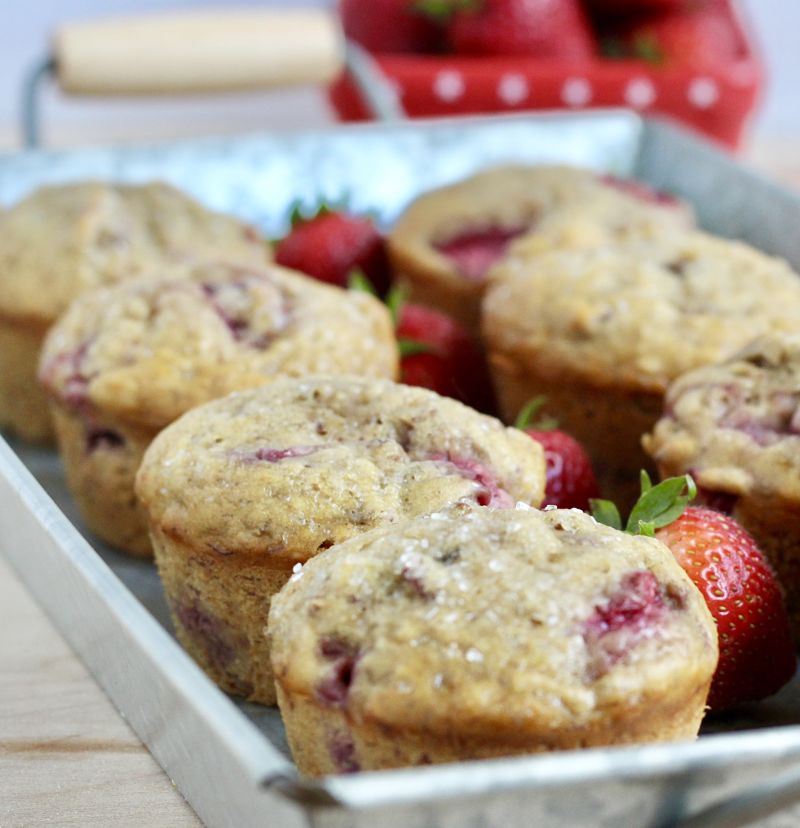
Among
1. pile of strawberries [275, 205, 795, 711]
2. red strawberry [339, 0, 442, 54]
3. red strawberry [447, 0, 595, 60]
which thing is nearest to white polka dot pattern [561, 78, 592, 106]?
red strawberry [447, 0, 595, 60]

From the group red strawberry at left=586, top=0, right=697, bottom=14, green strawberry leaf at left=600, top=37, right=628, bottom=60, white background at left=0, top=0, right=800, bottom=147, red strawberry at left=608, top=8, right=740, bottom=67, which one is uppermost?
red strawberry at left=586, top=0, right=697, bottom=14

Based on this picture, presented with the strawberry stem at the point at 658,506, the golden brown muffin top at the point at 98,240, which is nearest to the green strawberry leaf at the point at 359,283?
the golden brown muffin top at the point at 98,240

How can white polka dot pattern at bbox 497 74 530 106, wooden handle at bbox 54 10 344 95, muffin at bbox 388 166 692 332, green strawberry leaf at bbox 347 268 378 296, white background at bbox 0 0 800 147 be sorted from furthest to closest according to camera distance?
white background at bbox 0 0 800 147 → white polka dot pattern at bbox 497 74 530 106 → wooden handle at bbox 54 10 344 95 → muffin at bbox 388 166 692 332 → green strawberry leaf at bbox 347 268 378 296

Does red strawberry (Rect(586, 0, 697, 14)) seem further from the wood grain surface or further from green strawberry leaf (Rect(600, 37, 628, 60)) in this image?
the wood grain surface

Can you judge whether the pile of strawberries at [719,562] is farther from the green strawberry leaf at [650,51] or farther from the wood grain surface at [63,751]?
the green strawberry leaf at [650,51]

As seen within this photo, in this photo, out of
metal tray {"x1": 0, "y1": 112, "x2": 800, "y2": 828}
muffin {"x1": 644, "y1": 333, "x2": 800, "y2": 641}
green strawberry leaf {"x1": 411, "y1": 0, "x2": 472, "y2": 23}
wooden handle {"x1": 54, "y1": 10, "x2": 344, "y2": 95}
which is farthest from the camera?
green strawberry leaf {"x1": 411, "y1": 0, "x2": 472, "y2": 23}

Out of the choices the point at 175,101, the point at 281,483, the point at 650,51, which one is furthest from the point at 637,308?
the point at 175,101

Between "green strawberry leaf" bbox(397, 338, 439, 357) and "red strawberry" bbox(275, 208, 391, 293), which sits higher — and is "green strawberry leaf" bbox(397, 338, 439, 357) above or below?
below

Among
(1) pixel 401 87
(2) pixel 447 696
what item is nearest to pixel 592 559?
(2) pixel 447 696

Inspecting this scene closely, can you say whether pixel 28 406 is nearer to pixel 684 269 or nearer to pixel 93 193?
pixel 93 193
